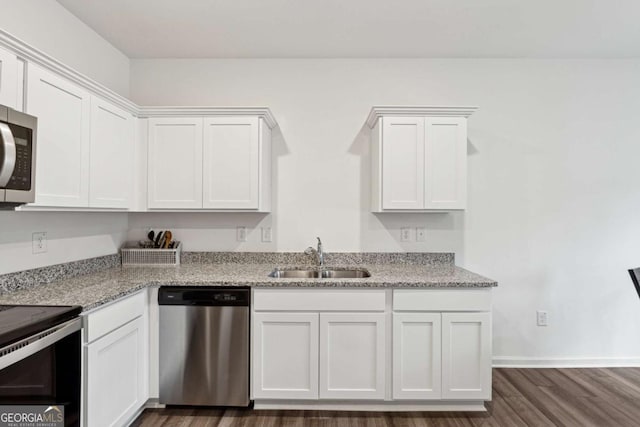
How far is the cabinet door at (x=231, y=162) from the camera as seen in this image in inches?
104

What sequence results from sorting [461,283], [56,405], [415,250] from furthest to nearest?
[415,250], [461,283], [56,405]

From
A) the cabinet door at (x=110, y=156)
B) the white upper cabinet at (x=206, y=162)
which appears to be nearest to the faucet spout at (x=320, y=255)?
the white upper cabinet at (x=206, y=162)

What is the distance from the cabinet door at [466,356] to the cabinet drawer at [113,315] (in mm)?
1918

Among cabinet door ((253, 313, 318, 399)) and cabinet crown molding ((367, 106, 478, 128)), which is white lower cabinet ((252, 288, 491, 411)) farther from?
cabinet crown molding ((367, 106, 478, 128))

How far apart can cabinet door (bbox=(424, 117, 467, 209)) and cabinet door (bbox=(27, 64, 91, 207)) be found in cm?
226

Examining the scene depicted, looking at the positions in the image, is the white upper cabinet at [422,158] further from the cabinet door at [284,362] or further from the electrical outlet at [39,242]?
the electrical outlet at [39,242]

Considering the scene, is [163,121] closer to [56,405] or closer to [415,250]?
[56,405]

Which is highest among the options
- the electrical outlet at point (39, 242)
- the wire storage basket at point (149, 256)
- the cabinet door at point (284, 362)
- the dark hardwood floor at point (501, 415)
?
the electrical outlet at point (39, 242)

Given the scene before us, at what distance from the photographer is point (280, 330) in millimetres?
2312

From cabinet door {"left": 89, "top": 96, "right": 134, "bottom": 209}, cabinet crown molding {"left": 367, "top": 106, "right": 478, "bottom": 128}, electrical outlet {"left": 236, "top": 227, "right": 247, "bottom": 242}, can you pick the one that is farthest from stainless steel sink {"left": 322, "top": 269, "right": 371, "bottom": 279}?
cabinet door {"left": 89, "top": 96, "right": 134, "bottom": 209}

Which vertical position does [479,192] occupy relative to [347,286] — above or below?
above

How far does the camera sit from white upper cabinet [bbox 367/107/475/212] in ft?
8.68

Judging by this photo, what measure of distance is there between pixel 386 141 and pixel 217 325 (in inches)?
69.1

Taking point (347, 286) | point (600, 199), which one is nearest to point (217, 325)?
point (347, 286)
